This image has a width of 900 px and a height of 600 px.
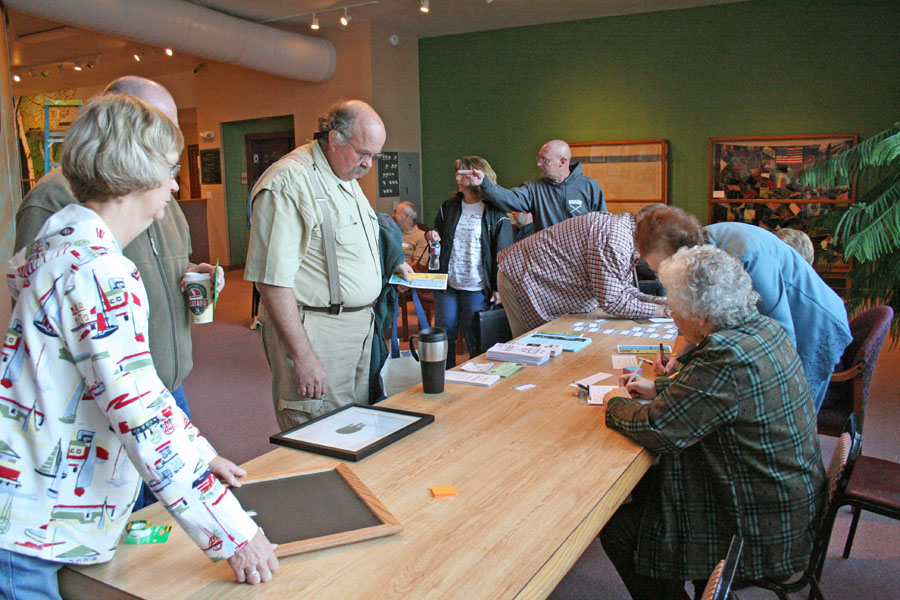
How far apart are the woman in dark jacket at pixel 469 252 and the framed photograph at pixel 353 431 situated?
2.37 metres

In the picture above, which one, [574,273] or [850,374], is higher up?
[574,273]

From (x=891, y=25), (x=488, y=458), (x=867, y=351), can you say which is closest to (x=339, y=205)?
(x=488, y=458)

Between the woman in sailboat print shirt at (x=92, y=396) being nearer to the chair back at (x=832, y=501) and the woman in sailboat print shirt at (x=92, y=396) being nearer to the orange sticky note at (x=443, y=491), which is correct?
the orange sticky note at (x=443, y=491)

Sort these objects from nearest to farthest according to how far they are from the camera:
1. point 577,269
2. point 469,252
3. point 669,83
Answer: point 577,269 → point 469,252 → point 669,83

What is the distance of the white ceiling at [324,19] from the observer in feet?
24.8

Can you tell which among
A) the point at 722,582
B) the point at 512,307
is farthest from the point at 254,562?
the point at 512,307

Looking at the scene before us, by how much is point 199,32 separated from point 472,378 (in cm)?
606

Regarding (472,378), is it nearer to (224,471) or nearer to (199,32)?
(224,471)

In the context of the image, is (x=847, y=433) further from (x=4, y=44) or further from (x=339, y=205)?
(x=4, y=44)

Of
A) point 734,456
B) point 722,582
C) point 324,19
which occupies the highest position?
point 324,19

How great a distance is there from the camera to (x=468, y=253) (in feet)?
14.7

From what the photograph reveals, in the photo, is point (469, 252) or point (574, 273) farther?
point (469, 252)

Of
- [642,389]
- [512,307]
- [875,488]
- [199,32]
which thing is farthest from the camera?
[199,32]

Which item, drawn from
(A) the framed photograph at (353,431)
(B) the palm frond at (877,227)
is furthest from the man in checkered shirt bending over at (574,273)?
(B) the palm frond at (877,227)
